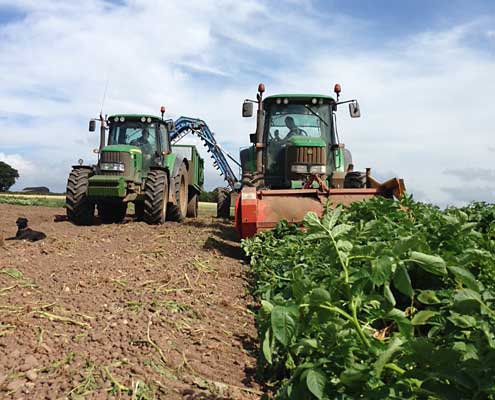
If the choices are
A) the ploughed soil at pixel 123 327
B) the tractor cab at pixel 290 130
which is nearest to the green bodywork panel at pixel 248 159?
the tractor cab at pixel 290 130

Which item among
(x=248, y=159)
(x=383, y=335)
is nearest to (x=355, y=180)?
(x=248, y=159)

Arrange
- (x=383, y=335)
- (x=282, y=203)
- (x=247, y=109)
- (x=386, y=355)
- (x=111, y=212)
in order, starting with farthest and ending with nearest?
(x=111, y=212)
(x=247, y=109)
(x=282, y=203)
(x=383, y=335)
(x=386, y=355)

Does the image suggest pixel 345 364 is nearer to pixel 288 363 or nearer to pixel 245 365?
pixel 288 363

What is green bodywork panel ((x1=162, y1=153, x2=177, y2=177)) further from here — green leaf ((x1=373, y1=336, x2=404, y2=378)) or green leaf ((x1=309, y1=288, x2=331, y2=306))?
green leaf ((x1=373, y1=336, x2=404, y2=378))

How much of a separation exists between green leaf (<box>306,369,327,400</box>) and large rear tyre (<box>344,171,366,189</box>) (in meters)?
8.07

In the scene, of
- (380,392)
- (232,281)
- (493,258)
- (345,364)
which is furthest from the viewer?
(232,281)

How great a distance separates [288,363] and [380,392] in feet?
3.29

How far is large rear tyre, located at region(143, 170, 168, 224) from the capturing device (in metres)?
9.84

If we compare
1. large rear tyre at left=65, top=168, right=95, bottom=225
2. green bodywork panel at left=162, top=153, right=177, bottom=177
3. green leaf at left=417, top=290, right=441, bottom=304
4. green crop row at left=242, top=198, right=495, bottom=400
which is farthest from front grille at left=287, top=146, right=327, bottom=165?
green leaf at left=417, top=290, right=441, bottom=304

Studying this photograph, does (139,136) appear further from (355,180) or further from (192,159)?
(355,180)

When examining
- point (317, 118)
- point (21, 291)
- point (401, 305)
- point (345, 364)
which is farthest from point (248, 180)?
point (345, 364)

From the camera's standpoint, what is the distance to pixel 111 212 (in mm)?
11453

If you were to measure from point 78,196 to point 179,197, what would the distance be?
2.23 metres

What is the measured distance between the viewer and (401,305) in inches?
129
